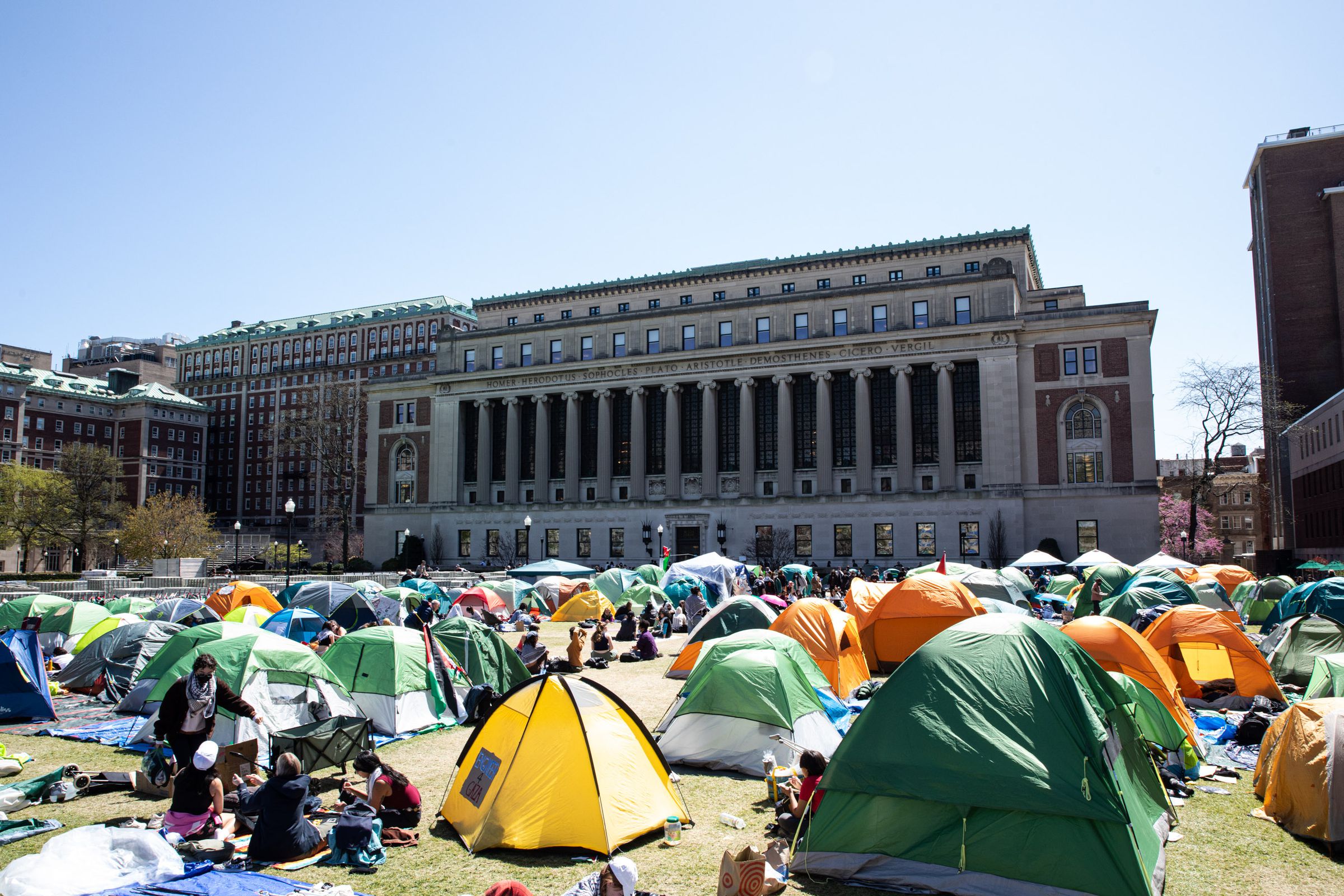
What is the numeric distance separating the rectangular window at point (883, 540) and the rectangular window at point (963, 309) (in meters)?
14.5

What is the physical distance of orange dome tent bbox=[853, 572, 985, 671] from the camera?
20734 mm

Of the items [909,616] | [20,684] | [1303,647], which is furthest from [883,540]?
[20,684]

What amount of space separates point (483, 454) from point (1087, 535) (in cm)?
4462

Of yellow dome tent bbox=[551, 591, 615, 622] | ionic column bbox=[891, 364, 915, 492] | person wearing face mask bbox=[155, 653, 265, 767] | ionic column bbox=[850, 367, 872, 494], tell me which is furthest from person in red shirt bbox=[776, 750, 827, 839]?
ionic column bbox=[850, 367, 872, 494]

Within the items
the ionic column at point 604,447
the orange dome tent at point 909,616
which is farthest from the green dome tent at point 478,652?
the ionic column at point 604,447

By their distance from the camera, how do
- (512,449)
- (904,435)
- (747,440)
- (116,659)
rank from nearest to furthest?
1. (116,659)
2. (904,435)
3. (747,440)
4. (512,449)

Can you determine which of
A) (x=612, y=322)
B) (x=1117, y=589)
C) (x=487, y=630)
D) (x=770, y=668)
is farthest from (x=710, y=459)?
(x=770, y=668)

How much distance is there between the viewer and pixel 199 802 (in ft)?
31.4

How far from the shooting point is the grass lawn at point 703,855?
8445 mm

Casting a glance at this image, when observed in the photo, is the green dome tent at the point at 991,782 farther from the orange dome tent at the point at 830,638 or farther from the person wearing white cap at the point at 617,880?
the orange dome tent at the point at 830,638

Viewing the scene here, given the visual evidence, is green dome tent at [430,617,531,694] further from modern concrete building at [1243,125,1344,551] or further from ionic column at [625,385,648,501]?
modern concrete building at [1243,125,1344,551]

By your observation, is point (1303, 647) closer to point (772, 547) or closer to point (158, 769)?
point (158, 769)

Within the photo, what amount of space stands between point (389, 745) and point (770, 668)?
624 cm

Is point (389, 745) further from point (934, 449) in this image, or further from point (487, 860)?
point (934, 449)
